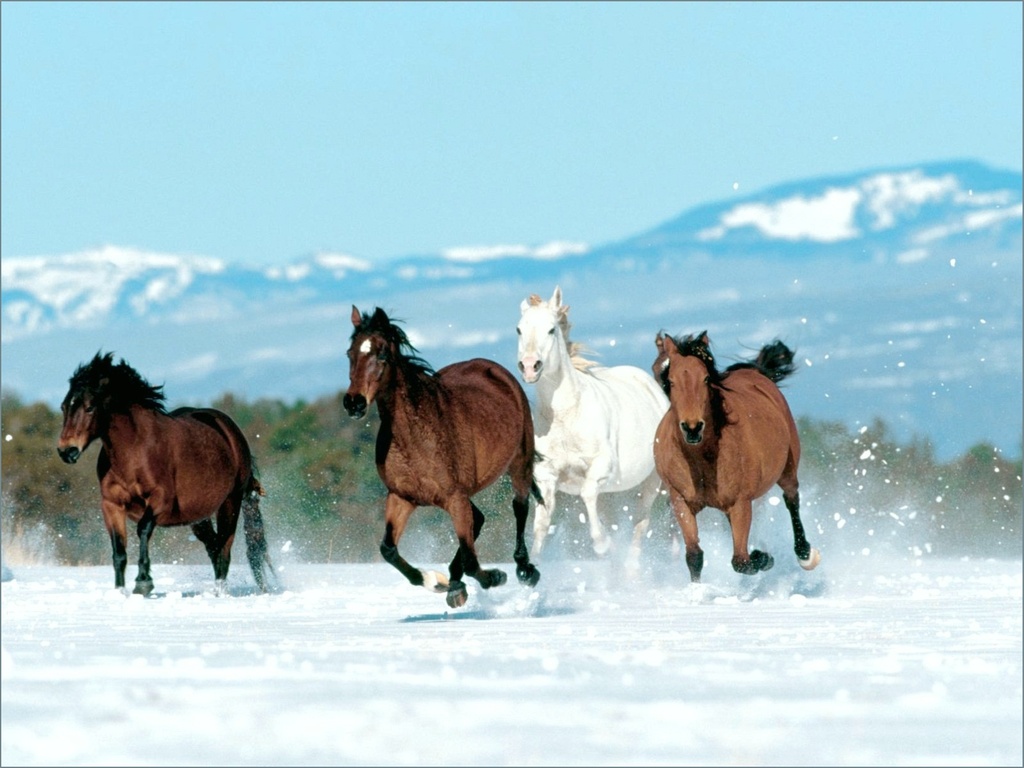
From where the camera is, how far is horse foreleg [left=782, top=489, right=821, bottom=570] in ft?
44.9

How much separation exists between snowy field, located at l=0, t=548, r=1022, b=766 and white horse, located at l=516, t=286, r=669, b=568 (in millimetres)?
1839

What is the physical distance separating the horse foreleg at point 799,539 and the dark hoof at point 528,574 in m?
2.27

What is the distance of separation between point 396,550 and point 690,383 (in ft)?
6.81

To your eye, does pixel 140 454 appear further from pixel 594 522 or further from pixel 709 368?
pixel 709 368

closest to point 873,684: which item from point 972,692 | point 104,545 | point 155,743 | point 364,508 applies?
point 972,692

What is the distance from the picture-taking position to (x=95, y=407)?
1255cm

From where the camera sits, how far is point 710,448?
12195 mm

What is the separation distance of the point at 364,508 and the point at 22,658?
1833 centimetres

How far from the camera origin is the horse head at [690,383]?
456 inches

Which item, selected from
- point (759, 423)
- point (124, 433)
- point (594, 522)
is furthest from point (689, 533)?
point (124, 433)

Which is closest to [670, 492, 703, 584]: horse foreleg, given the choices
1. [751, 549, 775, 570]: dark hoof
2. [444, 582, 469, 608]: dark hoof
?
[751, 549, 775, 570]: dark hoof

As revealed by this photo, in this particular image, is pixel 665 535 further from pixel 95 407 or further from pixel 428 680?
pixel 428 680

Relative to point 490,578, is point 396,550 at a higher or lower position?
higher

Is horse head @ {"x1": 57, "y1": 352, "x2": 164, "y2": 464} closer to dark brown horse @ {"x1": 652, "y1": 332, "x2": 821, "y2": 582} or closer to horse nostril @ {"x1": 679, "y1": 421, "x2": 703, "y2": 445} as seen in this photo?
dark brown horse @ {"x1": 652, "y1": 332, "x2": 821, "y2": 582}
